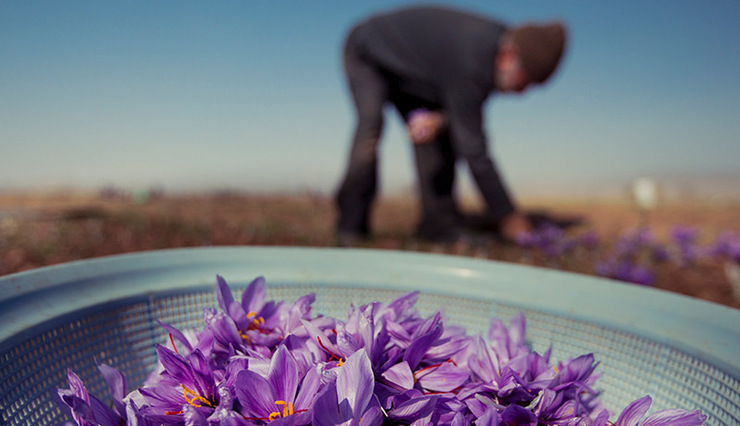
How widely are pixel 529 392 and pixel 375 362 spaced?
269 millimetres

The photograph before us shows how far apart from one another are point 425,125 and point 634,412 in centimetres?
368

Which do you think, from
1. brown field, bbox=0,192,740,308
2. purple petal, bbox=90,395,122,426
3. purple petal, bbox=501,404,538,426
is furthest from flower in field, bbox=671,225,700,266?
purple petal, bbox=90,395,122,426

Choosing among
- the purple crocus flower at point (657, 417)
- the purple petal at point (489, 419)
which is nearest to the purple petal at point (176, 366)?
the purple petal at point (489, 419)

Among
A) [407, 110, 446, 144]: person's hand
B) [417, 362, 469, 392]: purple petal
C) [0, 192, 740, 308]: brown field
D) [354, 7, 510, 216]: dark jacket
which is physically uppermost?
[354, 7, 510, 216]: dark jacket

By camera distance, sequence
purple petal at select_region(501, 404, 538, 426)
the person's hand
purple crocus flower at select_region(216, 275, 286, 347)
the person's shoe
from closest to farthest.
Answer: purple petal at select_region(501, 404, 538, 426) < purple crocus flower at select_region(216, 275, 286, 347) < the person's shoe < the person's hand

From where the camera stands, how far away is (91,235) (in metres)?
4.18

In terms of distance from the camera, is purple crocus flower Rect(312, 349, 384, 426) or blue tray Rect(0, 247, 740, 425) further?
blue tray Rect(0, 247, 740, 425)

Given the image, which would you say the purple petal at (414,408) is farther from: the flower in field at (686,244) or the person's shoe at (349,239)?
the flower in field at (686,244)

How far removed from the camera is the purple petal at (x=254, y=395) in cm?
65

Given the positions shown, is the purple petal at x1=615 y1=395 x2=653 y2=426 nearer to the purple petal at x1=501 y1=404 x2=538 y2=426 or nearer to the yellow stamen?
the purple petal at x1=501 y1=404 x2=538 y2=426

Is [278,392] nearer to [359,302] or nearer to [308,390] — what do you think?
[308,390]

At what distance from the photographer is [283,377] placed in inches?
27.2

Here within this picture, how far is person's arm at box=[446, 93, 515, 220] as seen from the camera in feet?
11.7

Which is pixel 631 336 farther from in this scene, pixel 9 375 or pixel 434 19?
pixel 434 19
